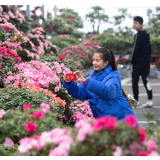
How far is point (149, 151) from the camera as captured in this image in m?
2.32

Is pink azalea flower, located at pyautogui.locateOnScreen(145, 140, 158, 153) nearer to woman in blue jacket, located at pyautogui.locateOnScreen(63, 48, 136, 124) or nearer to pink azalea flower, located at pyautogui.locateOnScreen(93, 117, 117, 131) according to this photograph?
pink azalea flower, located at pyautogui.locateOnScreen(93, 117, 117, 131)

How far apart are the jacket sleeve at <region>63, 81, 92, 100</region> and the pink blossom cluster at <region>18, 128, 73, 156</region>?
206cm

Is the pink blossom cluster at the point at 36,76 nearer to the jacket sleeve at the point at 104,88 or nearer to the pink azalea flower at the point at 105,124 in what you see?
the jacket sleeve at the point at 104,88

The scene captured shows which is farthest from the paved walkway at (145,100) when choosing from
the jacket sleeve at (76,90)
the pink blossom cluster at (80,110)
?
the jacket sleeve at (76,90)

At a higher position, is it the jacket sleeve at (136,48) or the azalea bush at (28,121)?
the azalea bush at (28,121)

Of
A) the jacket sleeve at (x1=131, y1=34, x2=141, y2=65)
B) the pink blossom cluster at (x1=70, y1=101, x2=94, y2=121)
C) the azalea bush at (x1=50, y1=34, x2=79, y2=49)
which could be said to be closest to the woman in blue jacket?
the pink blossom cluster at (x1=70, y1=101, x2=94, y2=121)

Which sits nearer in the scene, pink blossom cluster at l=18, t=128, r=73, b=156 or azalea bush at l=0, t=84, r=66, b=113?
pink blossom cluster at l=18, t=128, r=73, b=156

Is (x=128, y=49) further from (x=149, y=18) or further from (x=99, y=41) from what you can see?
(x=149, y=18)

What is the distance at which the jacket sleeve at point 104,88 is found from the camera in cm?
406

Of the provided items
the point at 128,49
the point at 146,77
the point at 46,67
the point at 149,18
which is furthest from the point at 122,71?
the point at 46,67

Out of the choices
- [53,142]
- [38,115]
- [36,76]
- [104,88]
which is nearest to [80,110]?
[36,76]

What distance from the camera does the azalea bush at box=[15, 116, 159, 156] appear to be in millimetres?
2191

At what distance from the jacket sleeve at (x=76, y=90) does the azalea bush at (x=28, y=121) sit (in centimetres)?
152

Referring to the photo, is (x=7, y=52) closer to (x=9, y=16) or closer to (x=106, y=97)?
(x=106, y=97)
